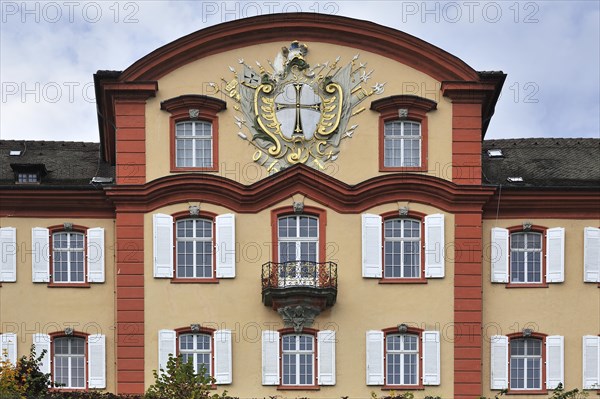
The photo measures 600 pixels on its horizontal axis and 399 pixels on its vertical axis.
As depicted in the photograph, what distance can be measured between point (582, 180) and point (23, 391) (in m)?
17.8

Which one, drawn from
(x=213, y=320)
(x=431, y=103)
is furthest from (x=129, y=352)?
(x=431, y=103)

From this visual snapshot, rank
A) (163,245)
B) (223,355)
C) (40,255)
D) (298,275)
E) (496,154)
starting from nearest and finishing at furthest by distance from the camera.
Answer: (298,275)
(223,355)
(163,245)
(40,255)
(496,154)

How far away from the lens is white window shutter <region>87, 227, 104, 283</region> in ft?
116

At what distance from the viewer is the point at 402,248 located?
35.2 meters

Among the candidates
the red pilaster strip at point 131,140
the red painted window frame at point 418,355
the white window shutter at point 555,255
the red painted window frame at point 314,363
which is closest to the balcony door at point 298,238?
the red painted window frame at point 314,363

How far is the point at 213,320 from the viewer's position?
3462 cm

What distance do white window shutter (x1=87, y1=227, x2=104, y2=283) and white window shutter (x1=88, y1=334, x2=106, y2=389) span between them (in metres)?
1.72

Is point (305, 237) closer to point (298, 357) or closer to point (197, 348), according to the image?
point (298, 357)

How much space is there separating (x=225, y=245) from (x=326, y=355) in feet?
14.1

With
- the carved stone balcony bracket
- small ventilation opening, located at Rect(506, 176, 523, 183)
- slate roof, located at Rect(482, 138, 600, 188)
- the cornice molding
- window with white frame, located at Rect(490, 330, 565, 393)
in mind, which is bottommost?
window with white frame, located at Rect(490, 330, 565, 393)

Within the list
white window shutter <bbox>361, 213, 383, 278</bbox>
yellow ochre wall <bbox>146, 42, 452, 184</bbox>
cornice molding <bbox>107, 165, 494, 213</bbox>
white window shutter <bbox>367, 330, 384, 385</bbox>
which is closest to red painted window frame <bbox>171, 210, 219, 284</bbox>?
cornice molding <bbox>107, 165, 494, 213</bbox>

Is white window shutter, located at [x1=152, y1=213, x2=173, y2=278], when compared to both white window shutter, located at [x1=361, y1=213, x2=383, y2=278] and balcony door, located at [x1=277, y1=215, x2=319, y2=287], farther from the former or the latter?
white window shutter, located at [x1=361, y1=213, x2=383, y2=278]

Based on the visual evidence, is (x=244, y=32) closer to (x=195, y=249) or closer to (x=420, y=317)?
(x=195, y=249)

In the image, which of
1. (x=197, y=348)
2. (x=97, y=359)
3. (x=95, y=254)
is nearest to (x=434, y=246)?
(x=197, y=348)
